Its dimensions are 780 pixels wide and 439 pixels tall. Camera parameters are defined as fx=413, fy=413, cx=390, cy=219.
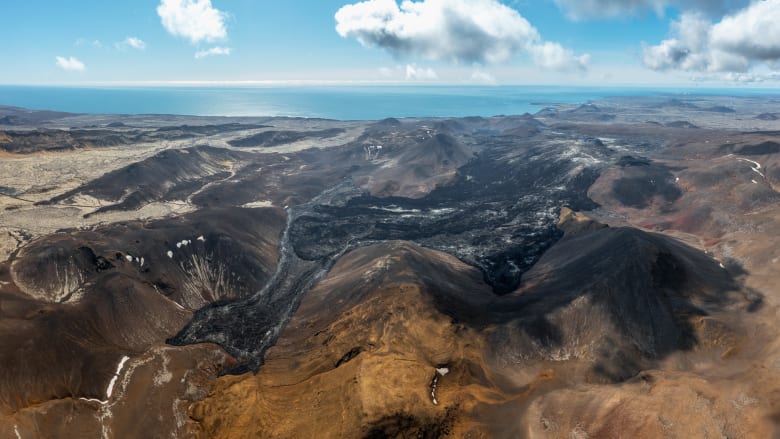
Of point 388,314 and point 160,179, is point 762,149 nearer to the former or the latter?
point 388,314

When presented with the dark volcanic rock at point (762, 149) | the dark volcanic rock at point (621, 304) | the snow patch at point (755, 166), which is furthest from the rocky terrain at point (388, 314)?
the dark volcanic rock at point (762, 149)

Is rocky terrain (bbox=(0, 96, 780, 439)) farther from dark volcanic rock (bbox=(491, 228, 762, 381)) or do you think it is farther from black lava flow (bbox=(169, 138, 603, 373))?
black lava flow (bbox=(169, 138, 603, 373))

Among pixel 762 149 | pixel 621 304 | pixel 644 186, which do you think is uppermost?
pixel 762 149

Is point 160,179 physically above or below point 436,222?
above

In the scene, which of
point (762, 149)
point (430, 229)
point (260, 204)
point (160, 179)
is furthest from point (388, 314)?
point (762, 149)

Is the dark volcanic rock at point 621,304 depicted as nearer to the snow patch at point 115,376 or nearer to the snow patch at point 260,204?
the snow patch at point 115,376

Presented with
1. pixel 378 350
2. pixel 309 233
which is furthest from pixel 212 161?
pixel 378 350

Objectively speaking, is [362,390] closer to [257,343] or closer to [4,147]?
[257,343]
